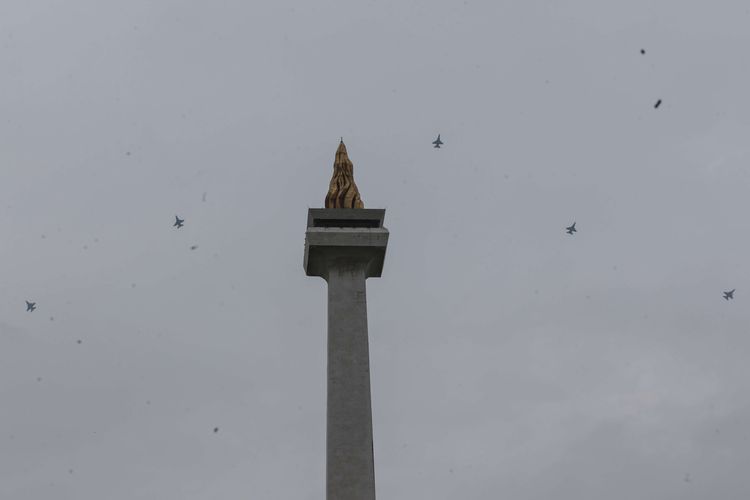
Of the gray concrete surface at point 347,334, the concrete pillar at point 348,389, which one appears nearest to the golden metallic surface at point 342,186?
the gray concrete surface at point 347,334

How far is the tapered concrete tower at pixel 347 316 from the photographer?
998 inches

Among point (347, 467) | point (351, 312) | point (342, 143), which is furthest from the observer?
point (342, 143)

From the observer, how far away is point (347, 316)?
88.6 ft

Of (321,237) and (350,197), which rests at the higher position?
(350,197)

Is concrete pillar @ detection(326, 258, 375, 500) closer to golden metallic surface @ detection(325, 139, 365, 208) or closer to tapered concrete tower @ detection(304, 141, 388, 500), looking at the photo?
tapered concrete tower @ detection(304, 141, 388, 500)

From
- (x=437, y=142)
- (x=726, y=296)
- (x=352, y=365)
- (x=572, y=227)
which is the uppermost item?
(x=437, y=142)

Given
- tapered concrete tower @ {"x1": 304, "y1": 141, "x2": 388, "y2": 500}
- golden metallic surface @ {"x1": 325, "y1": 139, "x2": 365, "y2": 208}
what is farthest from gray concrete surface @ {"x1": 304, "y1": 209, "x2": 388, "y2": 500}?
golden metallic surface @ {"x1": 325, "y1": 139, "x2": 365, "y2": 208}

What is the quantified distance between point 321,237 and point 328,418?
4902 mm

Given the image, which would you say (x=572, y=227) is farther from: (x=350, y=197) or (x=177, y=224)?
(x=177, y=224)

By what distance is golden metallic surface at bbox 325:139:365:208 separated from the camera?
28984 mm

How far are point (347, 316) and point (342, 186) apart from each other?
4.34m

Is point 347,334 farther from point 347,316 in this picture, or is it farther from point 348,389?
point 348,389

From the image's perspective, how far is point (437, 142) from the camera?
1167 inches

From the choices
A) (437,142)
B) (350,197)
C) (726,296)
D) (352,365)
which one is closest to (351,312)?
(352,365)
